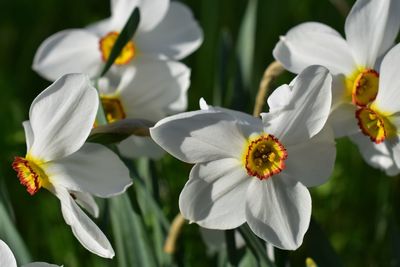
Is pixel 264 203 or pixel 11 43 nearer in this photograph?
pixel 264 203

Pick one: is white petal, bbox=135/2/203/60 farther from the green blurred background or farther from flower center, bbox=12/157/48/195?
flower center, bbox=12/157/48/195

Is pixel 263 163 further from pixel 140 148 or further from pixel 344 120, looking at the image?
pixel 140 148

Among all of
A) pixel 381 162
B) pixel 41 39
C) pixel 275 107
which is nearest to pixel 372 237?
pixel 381 162

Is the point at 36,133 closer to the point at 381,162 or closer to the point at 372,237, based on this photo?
the point at 381,162

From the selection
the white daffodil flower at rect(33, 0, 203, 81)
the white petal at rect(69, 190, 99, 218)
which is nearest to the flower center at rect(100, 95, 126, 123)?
the white daffodil flower at rect(33, 0, 203, 81)

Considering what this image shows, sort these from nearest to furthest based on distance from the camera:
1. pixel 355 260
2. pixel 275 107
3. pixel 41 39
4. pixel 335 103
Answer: pixel 275 107 < pixel 335 103 < pixel 355 260 < pixel 41 39

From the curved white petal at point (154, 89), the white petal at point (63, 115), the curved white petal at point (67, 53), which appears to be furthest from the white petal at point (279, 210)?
the curved white petal at point (67, 53)

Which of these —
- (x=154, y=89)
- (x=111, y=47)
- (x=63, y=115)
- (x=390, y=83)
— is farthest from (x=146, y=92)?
(x=390, y=83)
